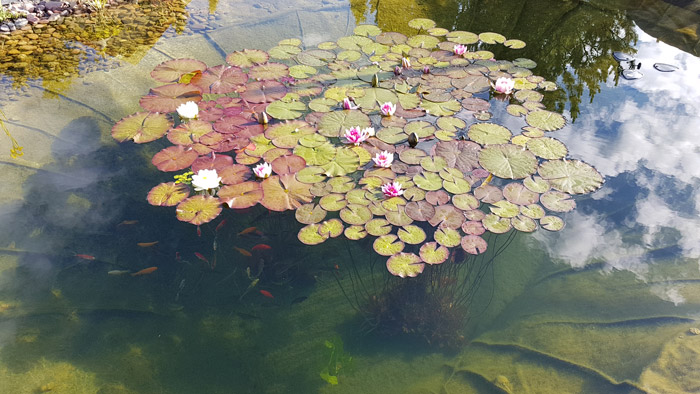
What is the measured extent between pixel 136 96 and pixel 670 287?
3844mm

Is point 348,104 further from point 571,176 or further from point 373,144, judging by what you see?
point 571,176

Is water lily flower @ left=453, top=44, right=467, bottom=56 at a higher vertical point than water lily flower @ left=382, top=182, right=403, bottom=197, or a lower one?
higher

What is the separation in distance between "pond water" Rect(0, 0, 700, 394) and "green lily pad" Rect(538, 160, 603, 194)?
0.26 feet

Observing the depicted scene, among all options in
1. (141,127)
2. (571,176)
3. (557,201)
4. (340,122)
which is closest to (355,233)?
(340,122)

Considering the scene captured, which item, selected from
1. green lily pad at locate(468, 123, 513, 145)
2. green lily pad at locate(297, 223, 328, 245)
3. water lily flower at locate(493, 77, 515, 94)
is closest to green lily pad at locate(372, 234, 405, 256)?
green lily pad at locate(297, 223, 328, 245)

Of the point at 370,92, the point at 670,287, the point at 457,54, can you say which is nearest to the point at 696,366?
the point at 670,287

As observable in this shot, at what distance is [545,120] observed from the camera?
11.5 feet

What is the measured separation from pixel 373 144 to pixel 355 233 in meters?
0.84

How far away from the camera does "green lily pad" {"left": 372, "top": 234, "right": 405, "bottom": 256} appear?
2.55 m

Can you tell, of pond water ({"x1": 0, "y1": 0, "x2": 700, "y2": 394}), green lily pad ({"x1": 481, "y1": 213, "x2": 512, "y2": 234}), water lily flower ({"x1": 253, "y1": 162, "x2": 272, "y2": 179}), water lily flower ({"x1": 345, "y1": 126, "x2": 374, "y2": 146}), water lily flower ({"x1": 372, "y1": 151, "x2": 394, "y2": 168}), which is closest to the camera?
pond water ({"x1": 0, "y1": 0, "x2": 700, "y2": 394})

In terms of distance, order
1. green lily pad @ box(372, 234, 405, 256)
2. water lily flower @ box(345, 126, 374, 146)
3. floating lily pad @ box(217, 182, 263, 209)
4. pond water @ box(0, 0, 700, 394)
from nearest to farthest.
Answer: pond water @ box(0, 0, 700, 394) → green lily pad @ box(372, 234, 405, 256) → floating lily pad @ box(217, 182, 263, 209) → water lily flower @ box(345, 126, 374, 146)

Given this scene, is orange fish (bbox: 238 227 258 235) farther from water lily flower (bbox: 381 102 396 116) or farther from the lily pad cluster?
water lily flower (bbox: 381 102 396 116)

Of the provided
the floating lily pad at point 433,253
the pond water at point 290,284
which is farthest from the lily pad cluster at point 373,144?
the pond water at point 290,284

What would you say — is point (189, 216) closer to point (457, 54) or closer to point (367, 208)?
point (367, 208)
